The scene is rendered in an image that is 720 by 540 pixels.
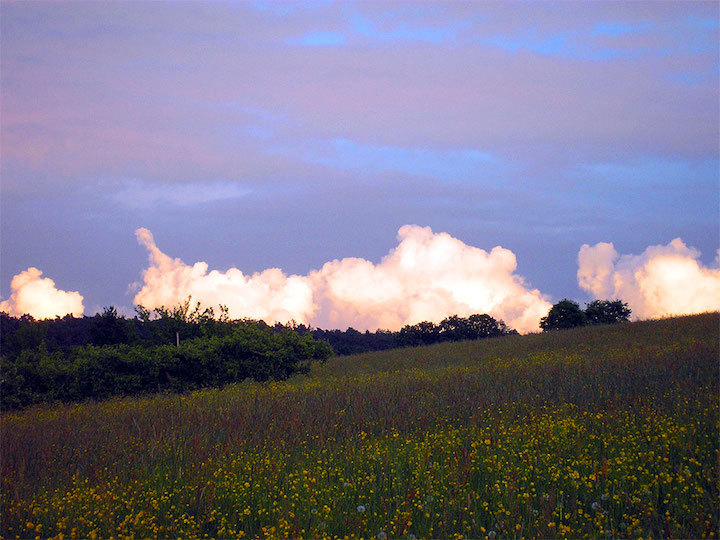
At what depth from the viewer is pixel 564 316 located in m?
42.7

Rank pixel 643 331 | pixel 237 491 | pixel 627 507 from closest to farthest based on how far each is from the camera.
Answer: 1. pixel 627 507
2. pixel 237 491
3. pixel 643 331

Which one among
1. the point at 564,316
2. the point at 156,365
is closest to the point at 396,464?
the point at 156,365

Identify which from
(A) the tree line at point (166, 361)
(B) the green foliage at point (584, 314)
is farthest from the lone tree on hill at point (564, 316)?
(A) the tree line at point (166, 361)

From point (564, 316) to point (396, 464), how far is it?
130ft

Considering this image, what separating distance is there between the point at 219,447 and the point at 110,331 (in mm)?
28567

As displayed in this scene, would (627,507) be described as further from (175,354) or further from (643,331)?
(643,331)

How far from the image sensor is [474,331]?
5188 centimetres

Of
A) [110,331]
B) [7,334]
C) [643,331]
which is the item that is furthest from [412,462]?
[7,334]

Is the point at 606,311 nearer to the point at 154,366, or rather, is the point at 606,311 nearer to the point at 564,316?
the point at 564,316

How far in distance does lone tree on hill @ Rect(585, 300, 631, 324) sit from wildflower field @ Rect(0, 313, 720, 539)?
32644 mm

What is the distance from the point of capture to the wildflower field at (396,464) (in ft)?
17.5

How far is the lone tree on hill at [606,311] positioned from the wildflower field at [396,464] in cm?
3264

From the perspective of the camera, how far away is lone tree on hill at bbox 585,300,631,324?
42.7 meters

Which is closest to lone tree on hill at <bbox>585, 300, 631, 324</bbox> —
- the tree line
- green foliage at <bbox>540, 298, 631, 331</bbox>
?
green foliage at <bbox>540, 298, 631, 331</bbox>
